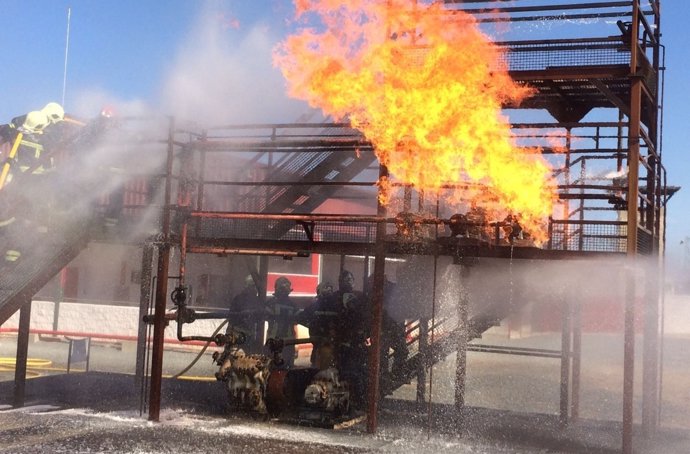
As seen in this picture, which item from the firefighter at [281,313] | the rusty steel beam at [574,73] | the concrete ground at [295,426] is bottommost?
the concrete ground at [295,426]

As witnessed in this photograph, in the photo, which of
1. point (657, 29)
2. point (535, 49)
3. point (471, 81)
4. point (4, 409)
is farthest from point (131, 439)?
point (657, 29)

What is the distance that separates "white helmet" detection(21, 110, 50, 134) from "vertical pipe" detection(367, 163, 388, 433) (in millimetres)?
6138

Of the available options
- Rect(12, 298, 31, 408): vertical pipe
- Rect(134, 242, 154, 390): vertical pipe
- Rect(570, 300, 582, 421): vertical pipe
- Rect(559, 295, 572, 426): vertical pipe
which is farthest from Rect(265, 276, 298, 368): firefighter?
Answer: Rect(570, 300, 582, 421): vertical pipe

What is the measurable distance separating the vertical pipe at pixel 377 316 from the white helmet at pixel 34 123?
614 cm

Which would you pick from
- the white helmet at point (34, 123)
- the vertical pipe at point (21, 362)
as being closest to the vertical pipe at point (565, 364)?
the vertical pipe at point (21, 362)

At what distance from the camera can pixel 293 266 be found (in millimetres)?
28594

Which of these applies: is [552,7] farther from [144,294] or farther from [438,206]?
[144,294]

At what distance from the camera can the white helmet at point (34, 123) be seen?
12.1 m

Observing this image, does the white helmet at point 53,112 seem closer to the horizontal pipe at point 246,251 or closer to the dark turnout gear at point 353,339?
the horizontal pipe at point 246,251

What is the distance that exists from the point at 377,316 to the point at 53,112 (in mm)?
6908

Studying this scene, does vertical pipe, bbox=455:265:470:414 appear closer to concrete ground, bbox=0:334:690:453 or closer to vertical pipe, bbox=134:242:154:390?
concrete ground, bbox=0:334:690:453

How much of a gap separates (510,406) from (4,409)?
9000 millimetres

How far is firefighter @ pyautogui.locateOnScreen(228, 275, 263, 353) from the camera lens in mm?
12344

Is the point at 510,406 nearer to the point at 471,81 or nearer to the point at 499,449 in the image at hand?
the point at 499,449
